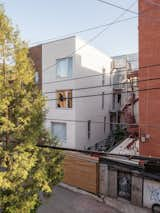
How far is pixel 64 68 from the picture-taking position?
15.3 metres

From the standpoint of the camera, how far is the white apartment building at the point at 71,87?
1473 centimetres

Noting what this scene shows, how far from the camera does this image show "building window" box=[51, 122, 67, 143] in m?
15.3

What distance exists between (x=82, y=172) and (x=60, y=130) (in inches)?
159

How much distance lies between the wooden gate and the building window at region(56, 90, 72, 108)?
3.75 metres

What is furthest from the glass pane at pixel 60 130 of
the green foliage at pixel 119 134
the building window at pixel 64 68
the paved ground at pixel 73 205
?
the green foliage at pixel 119 134

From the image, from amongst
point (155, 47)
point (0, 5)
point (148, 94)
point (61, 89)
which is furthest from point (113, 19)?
point (61, 89)

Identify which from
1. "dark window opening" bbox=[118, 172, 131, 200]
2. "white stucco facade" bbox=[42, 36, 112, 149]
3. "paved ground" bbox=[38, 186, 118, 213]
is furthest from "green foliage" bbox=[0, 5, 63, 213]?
"white stucco facade" bbox=[42, 36, 112, 149]

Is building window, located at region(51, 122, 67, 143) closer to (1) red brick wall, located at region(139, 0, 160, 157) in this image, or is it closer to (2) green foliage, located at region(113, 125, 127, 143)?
(2) green foliage, located at region(113, 125, 127, 143)

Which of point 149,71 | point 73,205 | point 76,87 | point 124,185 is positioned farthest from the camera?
point 76,87

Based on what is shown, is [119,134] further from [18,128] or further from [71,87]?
[18,128]

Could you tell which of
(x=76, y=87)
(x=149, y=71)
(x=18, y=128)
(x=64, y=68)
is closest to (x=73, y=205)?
(x=18, y=128)

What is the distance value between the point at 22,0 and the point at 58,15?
1872 mm

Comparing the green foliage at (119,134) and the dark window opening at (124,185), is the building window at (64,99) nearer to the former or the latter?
the green foliage at (119,134)

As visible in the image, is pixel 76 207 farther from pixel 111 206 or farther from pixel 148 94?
pixel 148 94
